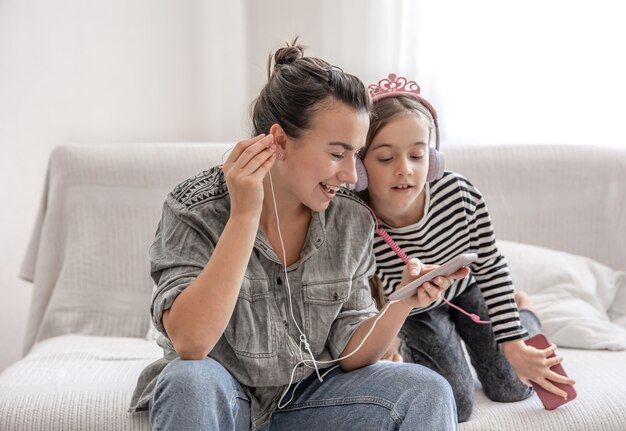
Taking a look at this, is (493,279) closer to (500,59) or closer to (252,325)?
(252,325)

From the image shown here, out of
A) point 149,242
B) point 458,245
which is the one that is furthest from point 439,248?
point 149,242

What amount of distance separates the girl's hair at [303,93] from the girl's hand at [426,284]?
319 mm

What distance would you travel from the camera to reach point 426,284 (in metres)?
1.44

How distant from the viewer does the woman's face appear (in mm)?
1478

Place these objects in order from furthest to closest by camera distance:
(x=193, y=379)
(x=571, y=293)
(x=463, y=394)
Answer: (x=571, y=293) → (x=463, y=394) → (x=193, y=379)

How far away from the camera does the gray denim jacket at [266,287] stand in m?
1.47

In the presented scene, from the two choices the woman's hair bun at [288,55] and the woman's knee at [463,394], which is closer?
the woman's hair bun at [288,55]

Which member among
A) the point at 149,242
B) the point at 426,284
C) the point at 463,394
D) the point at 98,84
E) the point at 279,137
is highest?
the point at 279,137

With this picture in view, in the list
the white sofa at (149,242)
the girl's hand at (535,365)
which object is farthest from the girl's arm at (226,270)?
the girl's hand at (535,365)

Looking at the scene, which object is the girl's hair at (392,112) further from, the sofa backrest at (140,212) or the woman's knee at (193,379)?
the sofa backrest at (140,212)

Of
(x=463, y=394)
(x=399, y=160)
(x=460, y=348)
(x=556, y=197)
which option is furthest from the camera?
(x=556, y=197)

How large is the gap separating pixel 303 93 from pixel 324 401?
0.57 m

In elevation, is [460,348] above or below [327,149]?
below

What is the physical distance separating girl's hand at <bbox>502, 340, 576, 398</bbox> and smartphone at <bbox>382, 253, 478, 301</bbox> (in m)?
0.42
